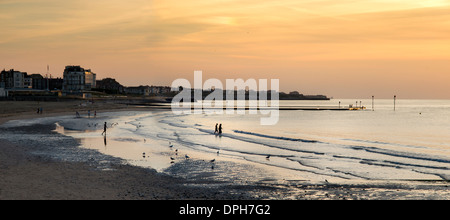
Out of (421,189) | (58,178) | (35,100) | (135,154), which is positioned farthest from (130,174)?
(35,100)

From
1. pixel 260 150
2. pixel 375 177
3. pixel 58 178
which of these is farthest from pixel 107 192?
pixel 260 150

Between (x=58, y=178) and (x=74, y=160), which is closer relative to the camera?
(x=58, y=178)

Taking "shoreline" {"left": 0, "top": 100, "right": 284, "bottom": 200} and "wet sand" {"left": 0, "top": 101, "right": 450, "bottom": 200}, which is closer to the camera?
"shoreline" {"left": 0, "top": 100, "right": 284, "bottom": 200}

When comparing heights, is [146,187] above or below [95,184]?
below

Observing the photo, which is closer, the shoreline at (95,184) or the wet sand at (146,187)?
the shoreline at (95,184)

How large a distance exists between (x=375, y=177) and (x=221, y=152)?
13.6 meters

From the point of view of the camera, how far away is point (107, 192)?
16750mm

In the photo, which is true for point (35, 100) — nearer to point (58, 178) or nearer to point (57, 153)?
point (57, 153)

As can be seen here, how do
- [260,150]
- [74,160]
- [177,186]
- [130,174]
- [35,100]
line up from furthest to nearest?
[35,100] → [260,150] → [74,160] → [130,174] → [177,186]

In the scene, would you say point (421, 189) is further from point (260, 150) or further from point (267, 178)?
point (260, 150)

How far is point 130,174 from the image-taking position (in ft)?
69.1

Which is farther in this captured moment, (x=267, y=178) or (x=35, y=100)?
(x=35, y=100)

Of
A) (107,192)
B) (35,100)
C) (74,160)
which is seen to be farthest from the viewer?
(35,100)

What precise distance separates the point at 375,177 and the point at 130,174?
13.7 m
